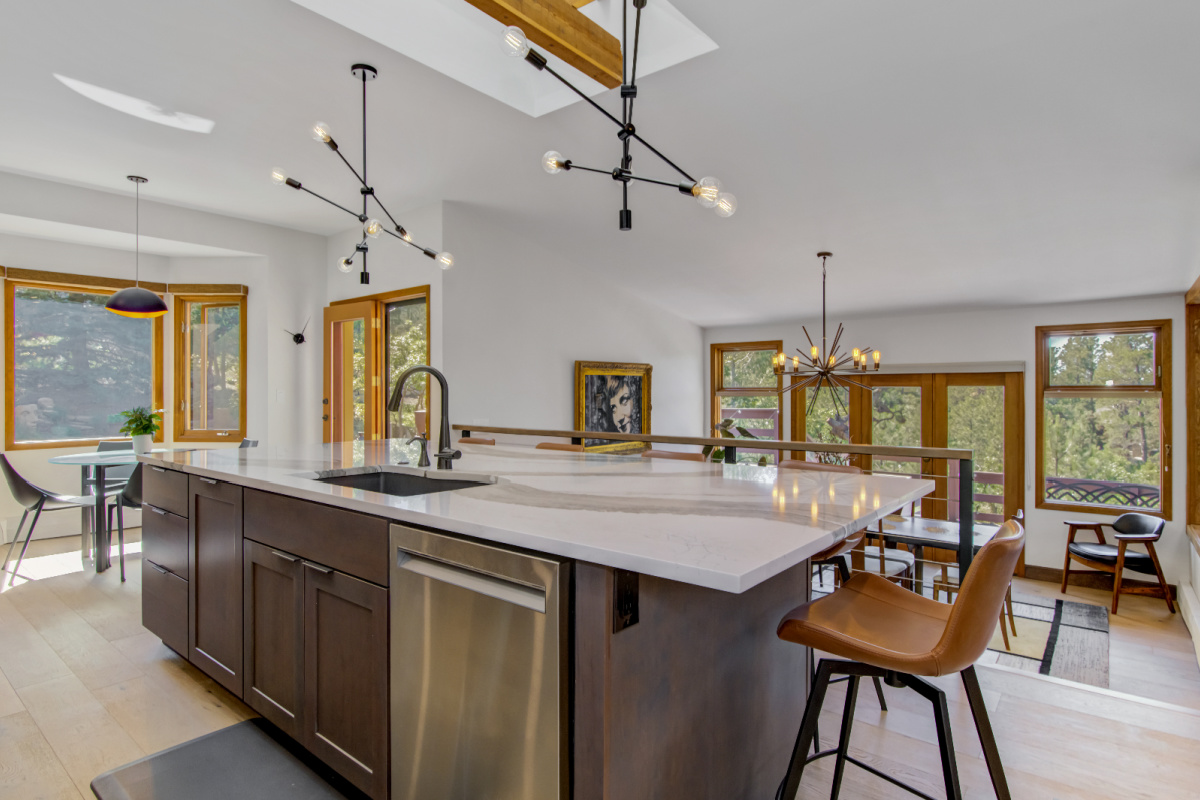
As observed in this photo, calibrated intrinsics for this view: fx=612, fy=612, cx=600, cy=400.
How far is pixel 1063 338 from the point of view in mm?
5723

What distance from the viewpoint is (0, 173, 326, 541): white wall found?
4.75 metres

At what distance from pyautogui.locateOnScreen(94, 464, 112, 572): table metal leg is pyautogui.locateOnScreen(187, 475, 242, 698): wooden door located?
2149mm

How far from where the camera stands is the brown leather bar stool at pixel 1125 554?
4.96 meters

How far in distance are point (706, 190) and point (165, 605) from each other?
2.62 metres

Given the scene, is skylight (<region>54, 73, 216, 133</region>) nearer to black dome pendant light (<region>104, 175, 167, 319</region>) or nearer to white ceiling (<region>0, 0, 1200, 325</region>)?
white ceiling (<region>0, 0, 1200, 325</region>)

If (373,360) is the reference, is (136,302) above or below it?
above

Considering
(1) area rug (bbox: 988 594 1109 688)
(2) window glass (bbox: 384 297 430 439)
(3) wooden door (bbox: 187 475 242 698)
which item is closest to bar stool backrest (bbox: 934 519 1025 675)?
(3) wooden door (bbox: 187 475 242 698)

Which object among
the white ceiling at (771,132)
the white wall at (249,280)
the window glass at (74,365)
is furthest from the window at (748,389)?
the window glass at (74,365)

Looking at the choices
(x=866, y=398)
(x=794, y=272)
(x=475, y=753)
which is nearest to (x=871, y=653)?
(x=475, y=753)

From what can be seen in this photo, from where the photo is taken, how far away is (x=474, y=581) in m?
1.26

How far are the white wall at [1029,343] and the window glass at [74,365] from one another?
6.55 metres

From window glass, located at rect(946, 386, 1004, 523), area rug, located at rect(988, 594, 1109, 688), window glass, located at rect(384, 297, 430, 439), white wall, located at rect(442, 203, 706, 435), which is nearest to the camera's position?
area rug, located at rect(988, 594, 1109, 688)

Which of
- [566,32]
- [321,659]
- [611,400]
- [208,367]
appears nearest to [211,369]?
[208,367]

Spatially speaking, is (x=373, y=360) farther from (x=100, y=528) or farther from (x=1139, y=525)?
(x=1139, y=525)
